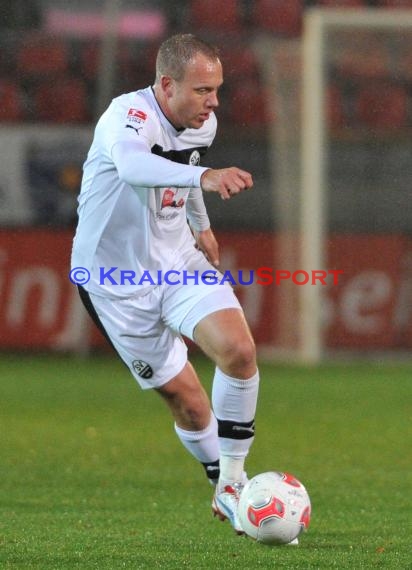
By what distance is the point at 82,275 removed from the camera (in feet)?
18.6

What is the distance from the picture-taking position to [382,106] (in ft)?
45.4

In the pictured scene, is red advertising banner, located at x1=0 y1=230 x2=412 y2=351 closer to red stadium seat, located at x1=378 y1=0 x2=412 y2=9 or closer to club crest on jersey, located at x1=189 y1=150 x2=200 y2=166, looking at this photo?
red stadium seat, located at x1=378 y1=0 x2=412 y2=9

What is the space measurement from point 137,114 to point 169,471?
8.74 feet

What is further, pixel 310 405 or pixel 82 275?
pixel 310 405

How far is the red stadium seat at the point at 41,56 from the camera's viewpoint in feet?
48.9

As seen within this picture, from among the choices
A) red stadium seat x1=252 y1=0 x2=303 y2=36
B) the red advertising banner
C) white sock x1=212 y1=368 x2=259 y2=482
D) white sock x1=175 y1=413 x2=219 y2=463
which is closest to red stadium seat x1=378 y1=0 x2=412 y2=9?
red stadium seat x1=252 y1=0 x2=303 y2=36

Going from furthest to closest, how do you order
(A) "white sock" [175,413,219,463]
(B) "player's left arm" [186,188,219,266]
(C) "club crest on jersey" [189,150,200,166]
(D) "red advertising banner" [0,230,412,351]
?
1. (D) "red advertising banner" [0,230,412,351]
2. (B) "player's left arm" [186,188,219,266]
3. (A) "white sock" [175,413,219,463]
4. (C) "club crest on jersey" [189,150,200,166]

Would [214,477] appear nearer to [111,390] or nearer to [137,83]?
[111,390]

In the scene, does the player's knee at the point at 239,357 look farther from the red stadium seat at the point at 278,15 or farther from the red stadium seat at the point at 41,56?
the red stadium seat at the point at 41,56

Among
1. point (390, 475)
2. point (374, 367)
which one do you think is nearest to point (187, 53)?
point (390, 475)

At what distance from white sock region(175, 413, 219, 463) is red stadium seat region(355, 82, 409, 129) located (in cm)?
831

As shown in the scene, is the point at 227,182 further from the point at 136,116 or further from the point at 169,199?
the point at 169,199

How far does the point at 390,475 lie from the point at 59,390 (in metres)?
4.64

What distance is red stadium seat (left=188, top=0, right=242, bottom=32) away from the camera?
51.2 ft
